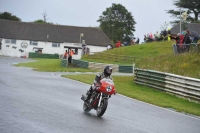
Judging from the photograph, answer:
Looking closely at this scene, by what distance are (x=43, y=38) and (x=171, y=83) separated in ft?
250

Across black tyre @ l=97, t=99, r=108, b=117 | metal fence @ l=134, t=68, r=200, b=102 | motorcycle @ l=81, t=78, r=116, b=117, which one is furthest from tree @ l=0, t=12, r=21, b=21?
black tyre @ l=97, t=99, r=108, b=117

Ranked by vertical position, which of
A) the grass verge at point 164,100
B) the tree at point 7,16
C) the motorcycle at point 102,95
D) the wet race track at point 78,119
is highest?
the tree at point 7,16

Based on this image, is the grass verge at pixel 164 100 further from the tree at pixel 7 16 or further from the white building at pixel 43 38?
the tree at pixel 7 16

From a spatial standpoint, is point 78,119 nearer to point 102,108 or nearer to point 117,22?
point 102,108

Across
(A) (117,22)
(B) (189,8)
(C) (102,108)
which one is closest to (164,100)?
(C) (102,108)

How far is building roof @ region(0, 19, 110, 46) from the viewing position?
A: 99.2 m

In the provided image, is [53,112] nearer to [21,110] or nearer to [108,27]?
[21,110]

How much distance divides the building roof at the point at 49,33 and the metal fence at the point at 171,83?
7115cm

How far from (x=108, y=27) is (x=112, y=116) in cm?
10567

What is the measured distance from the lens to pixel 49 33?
102 meters

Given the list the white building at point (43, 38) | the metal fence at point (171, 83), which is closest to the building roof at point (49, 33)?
the white building at point (43, 38)

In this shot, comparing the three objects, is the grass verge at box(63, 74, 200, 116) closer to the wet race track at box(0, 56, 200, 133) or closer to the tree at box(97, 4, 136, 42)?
the wet race track at box(0, 56, 200, 133)

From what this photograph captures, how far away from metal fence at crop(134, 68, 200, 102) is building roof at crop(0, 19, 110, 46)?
7115cm

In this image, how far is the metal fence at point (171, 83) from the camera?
22.2 meters
